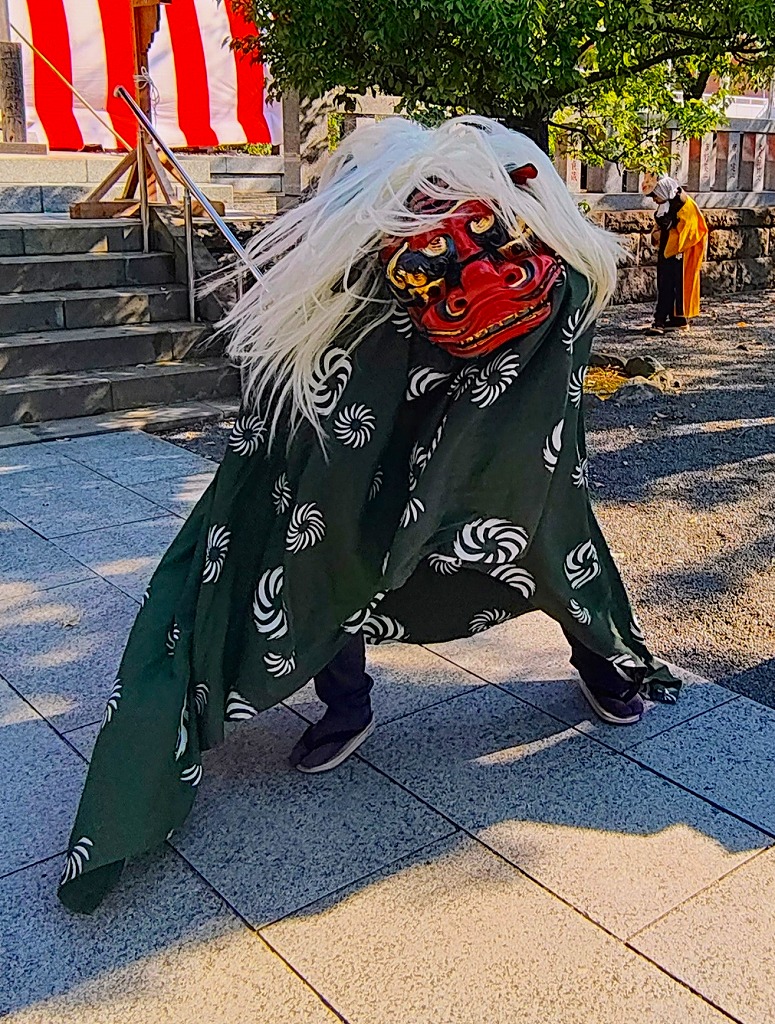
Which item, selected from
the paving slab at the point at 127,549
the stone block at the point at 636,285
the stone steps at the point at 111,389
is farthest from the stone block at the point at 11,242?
the stone block at the point at 636,285

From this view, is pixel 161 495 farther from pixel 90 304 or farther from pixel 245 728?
pixel 90 304

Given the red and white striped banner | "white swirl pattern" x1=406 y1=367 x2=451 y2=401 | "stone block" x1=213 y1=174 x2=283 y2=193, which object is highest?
the red and white striped banner

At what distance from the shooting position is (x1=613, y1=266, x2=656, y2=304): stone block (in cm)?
1115

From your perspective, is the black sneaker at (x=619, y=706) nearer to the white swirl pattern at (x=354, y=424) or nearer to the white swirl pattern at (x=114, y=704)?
the white swirl pattern at (x=354, y=424)

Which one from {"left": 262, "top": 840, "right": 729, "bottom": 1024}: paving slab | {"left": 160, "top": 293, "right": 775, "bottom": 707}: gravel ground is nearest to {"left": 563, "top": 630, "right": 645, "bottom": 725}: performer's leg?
{"left": 160, "top": 293, "right": 775, "bottom": 707}: gravel ground

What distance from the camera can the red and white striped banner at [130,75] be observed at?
450 inches

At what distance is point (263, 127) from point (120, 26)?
1829 mm

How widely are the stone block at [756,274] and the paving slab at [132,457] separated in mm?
8410

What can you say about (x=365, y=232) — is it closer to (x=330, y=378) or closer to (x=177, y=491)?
(x=330, y=378)

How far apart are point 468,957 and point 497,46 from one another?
459 cm

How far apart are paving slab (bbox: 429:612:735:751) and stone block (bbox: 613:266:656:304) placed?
809 centimetres

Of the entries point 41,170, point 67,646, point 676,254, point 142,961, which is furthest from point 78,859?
point 41,170

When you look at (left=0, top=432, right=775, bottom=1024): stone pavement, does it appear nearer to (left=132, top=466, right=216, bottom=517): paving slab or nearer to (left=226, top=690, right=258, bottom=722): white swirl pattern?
(left=226, top=690, right=258, bottom=722): white swirl pattern

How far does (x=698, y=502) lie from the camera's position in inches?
200
